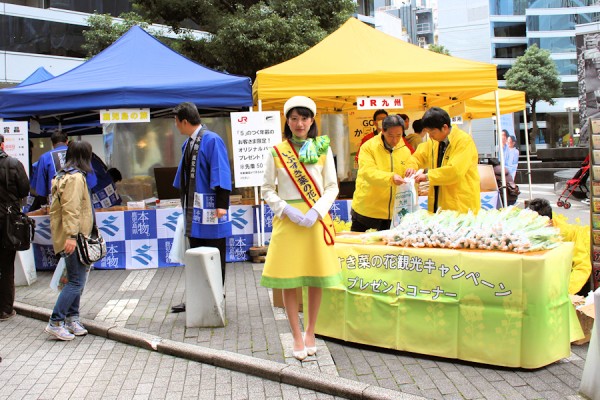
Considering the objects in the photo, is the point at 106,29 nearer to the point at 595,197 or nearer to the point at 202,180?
the point at 202,180

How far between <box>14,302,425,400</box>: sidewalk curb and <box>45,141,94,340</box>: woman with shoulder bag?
1.04 ft

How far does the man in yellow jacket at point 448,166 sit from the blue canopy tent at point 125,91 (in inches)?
146

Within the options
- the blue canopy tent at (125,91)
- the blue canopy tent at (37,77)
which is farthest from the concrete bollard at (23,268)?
the blue canopy tent at (37,77)

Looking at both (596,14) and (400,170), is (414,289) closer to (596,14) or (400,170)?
(400,170)

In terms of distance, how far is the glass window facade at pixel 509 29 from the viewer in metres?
59.0

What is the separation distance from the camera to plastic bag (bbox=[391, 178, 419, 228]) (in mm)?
5492

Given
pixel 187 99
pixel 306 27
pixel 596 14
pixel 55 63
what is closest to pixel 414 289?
pixel 187 99

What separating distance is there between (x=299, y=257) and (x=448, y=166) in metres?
1.73

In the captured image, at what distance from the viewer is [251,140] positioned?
8398 mm

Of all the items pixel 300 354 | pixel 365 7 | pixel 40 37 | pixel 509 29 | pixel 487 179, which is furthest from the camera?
pixel 509 29

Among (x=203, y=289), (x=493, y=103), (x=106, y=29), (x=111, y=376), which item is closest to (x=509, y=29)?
(x=106, y=29)

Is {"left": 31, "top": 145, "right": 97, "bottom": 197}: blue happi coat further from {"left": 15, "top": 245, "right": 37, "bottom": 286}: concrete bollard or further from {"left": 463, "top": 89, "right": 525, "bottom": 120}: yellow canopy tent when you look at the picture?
{"left": 463, "top": 89, "right": 525, "bottom": 120}: yellow canopy tent

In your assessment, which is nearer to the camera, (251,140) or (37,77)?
(251,140)

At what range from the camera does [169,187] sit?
909 cm
